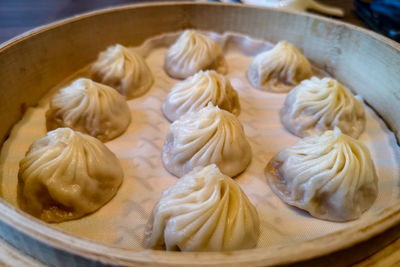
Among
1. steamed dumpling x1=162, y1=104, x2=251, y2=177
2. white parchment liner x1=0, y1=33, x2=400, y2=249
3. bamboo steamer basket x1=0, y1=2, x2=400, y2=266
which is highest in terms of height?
bamboo steamer basket x1=0, y1=2, x2=400, y2=266

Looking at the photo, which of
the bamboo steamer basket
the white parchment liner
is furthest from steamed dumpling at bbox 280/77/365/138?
the bamboo steamer basket

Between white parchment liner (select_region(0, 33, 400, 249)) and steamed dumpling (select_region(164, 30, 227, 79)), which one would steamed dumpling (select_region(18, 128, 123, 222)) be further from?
steamed dumpling (select_region(164, 30, 227, 79))

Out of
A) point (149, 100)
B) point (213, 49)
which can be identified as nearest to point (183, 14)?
point (213, 49)

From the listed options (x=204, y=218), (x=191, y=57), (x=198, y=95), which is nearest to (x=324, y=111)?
(x=198, y=95)

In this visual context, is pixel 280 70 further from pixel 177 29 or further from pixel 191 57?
pixel 177 29

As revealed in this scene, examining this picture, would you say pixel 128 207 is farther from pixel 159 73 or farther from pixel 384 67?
pixel 384 67

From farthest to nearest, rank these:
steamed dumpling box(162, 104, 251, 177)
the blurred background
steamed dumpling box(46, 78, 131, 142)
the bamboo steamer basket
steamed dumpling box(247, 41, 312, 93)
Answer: the blurred background < steamed dumpling box(247, 41, 312, 93) < steamed dumpling box(46, 78, 131, 142) < steamed dumpling box(162, 104, 251, 177) < the bamboo steamer basket

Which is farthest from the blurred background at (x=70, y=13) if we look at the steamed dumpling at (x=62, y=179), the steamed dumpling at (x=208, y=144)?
the steamed dumpling at (x=208, y=144)
